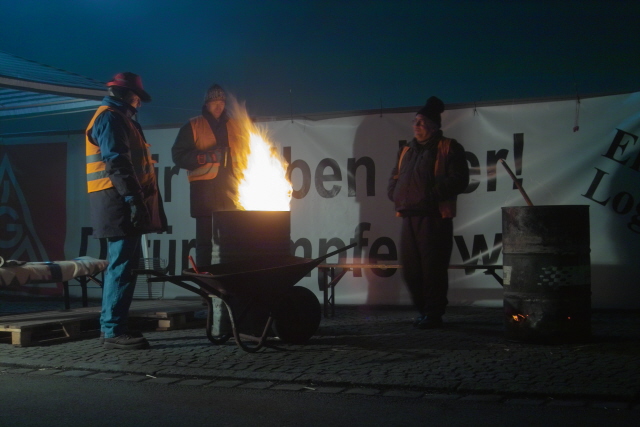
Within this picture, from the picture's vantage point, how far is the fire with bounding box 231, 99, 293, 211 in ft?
26.6

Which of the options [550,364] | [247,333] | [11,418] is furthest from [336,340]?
[11,418]

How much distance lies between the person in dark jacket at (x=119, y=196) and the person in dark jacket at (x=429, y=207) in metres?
2.68

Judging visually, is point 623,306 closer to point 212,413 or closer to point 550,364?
Result: point 550,364

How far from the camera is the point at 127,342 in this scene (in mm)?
6895

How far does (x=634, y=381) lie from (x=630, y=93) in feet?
16.5

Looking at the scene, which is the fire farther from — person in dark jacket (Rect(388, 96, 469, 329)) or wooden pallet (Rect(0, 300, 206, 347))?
wooden pallet (Rect(0, 300, 206, 347))

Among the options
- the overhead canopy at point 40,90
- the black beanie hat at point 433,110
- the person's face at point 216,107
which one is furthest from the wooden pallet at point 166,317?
the black beanie hat at point 433,110

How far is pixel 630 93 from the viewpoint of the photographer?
9125 millimetres

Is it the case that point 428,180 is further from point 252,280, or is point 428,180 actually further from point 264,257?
point 252,280

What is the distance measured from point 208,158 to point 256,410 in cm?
437

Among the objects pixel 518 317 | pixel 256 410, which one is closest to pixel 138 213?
pixel 256 410

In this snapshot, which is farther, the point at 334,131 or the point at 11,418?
the point at 334,131

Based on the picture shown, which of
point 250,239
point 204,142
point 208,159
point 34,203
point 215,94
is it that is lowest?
point 250,239

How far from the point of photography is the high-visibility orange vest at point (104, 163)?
7.03 meters
